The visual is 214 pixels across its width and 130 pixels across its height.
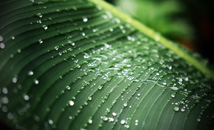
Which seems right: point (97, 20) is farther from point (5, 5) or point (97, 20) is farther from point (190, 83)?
point (190, 83)

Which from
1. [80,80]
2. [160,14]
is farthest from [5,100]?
[160,14]

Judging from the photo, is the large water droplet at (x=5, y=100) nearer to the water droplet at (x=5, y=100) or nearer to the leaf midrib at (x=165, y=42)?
the water droplet at (x=5, y=100)

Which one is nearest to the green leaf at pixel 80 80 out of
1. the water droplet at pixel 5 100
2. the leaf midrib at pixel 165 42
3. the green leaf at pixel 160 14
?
the water droplet at pixel 5 100

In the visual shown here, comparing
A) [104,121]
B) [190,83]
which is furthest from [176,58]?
[104,121]

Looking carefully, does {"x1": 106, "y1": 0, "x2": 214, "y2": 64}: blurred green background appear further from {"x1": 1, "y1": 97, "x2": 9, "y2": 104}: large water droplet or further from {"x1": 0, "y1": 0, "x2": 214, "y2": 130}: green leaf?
{"x1": 1, "y1": 97, "x2": 9, "y2": 104}: large water droplet

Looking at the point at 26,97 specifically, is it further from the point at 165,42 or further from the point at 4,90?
the point at 165,42

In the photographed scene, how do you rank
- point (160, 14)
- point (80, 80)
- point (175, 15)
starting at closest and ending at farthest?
point (80, 80) → point (160, 14) → point (175, 15)

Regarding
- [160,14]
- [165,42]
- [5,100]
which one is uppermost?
[160,14]
